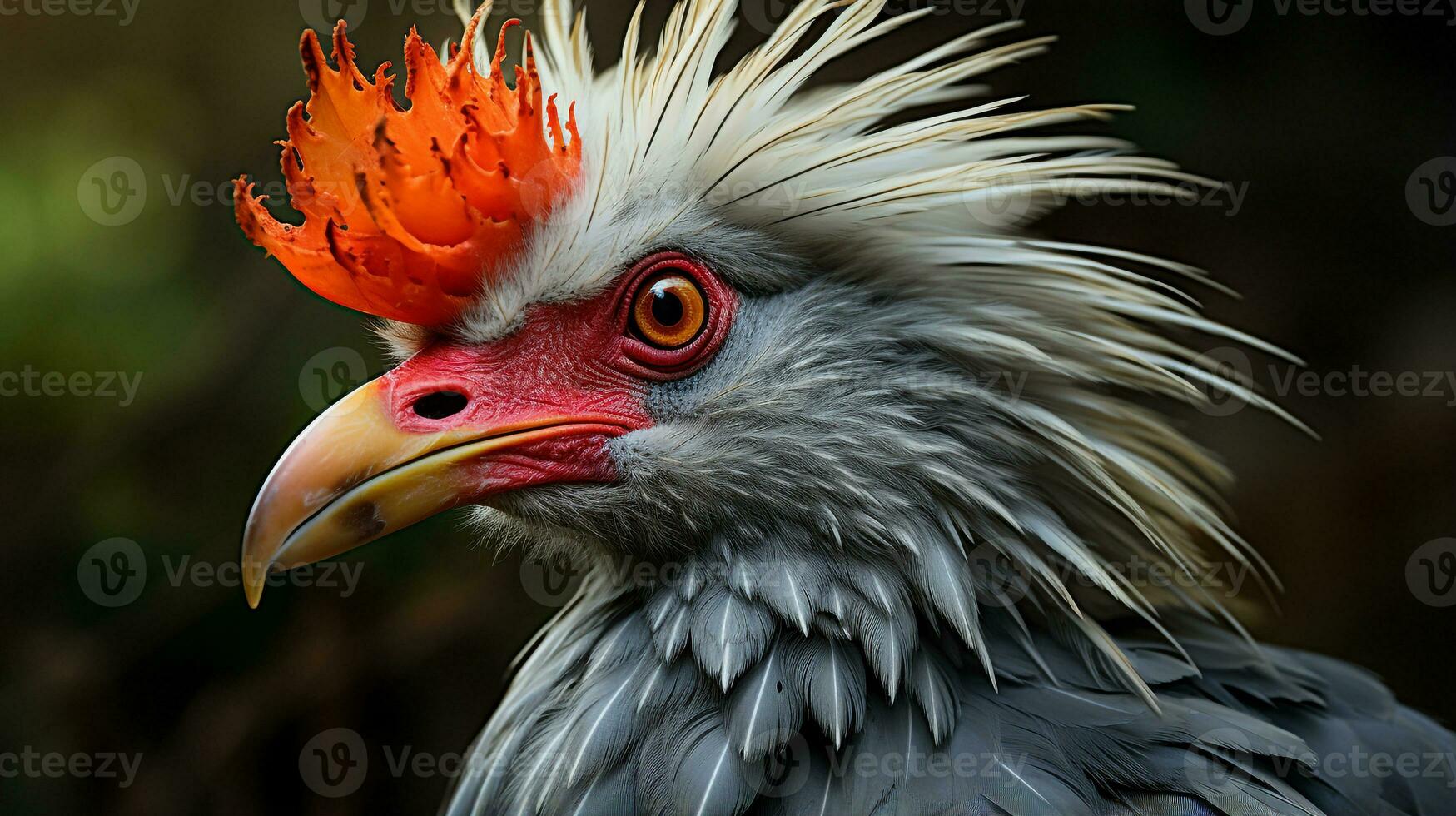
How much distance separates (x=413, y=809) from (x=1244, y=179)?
14.2 ft

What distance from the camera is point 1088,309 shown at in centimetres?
202

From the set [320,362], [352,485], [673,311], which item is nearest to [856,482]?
[673,311]

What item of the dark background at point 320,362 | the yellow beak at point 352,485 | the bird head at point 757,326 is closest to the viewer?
the yellow beak at point 352,485

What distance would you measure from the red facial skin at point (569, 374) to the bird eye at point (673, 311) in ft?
0.04

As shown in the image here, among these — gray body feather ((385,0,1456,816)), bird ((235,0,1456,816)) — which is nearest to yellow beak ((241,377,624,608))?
bird ((235,0,1456,816))

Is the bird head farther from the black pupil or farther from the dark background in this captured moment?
the dark background

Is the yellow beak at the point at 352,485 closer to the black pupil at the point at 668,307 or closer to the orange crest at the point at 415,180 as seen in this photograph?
the orange crest at the point at 415,180

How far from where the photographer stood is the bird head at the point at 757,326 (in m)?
1.88

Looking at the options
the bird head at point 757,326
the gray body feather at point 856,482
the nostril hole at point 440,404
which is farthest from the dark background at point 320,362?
the nostril hole at point 440,404

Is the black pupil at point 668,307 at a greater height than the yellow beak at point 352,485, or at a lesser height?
greater

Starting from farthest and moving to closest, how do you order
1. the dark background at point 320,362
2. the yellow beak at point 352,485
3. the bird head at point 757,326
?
the dark background at point 320,362 < the bird head at point 757,326 < the yellow beak at point 352,485

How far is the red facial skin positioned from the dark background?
181 centimetres

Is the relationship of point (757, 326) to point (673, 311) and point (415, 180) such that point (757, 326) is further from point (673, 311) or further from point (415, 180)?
point (415, 180)

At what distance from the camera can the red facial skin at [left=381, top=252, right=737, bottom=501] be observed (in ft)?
6.36
